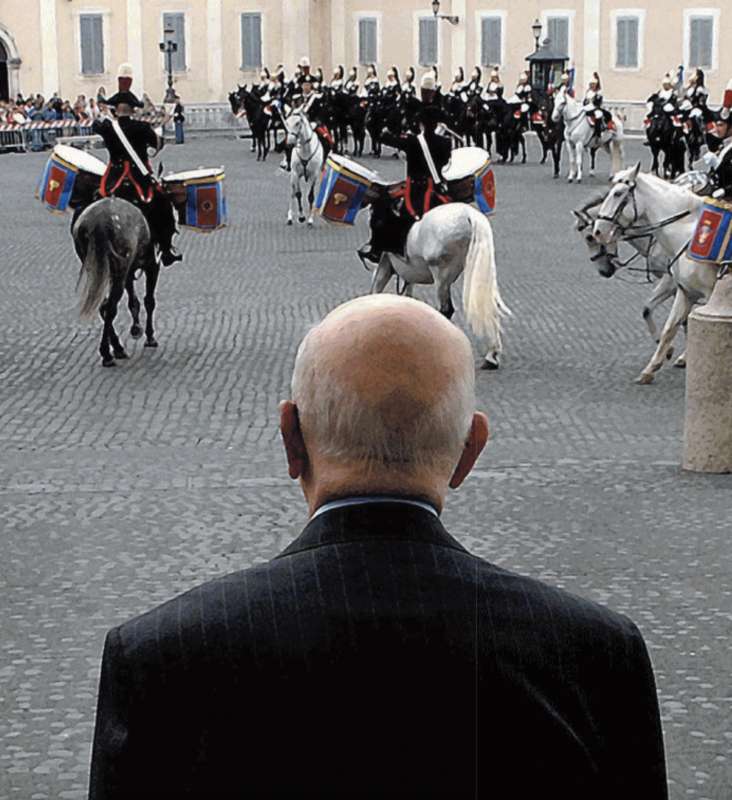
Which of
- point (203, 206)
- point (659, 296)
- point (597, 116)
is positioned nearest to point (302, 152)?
point (597, 116)

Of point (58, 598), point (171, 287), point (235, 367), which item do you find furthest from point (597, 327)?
point (58, 598)

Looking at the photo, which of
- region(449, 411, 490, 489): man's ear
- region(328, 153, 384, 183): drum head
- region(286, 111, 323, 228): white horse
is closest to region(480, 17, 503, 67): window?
region(286, 111, 323, 228): white horse

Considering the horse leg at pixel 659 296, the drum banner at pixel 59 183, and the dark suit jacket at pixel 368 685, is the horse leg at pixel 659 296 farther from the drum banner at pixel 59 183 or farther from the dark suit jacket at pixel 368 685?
the dark suit jacket at pixel 368 685

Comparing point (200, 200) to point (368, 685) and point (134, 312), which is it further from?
point (368, 685)

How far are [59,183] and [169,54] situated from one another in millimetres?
43977

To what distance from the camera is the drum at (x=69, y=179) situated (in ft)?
47.0

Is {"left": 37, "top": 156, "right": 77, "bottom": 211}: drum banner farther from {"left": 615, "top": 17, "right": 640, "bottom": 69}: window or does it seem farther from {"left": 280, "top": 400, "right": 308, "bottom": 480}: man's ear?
{"left": 615, "top": 17, "right": 640, "bottom": 69}: window

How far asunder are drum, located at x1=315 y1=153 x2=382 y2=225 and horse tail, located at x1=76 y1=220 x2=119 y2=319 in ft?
7.38

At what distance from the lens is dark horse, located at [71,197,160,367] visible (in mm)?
13086

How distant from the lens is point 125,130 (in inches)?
556

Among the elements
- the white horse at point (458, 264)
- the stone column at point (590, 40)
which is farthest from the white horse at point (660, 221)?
the stone column at point (590, 40)

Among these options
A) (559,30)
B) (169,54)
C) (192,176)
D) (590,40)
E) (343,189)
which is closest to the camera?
(343,189)

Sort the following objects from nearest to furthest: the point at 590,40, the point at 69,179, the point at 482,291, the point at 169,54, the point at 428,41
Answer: the point at 482,291 < the point at 69,179 < the point at 590,40 < the point at 169,54 < the point at 428,41

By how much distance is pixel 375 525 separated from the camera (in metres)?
2.35
